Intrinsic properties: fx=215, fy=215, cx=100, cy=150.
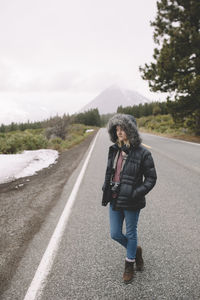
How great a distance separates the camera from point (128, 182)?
230 centimetres

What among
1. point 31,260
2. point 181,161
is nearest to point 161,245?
point 31,260

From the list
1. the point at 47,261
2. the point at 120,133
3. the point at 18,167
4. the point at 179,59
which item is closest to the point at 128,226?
the point at 120,133

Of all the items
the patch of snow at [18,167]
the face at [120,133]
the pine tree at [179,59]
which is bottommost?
the patch of snow at [18,167]

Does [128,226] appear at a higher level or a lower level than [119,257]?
higher

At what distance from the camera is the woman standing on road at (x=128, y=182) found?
229 cm

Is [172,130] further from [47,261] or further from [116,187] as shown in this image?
[47,261]

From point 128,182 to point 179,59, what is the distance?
50.4 feet

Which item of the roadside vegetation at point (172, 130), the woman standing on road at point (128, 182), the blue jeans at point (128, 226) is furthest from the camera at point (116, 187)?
the roadside vegetation at point (172, 130)

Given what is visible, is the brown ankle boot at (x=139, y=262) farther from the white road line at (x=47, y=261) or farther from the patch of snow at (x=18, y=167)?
the patch of snow at (x=18, y=167)

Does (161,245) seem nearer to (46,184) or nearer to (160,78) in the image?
(46,184)

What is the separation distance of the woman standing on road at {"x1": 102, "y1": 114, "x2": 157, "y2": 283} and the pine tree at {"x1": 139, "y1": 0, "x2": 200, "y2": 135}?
13.9 metres

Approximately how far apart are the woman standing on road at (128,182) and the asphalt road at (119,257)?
21 cm

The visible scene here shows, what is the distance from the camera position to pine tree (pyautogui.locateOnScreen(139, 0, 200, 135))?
14773mm

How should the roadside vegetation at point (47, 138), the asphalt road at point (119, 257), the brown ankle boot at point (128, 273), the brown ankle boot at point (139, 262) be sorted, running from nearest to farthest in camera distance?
the asphalt road at point (119, 257) < the brown ankle boot at point (128, 273) < the brown ankle boot at point (139, 262) < the roadside vegetation at point (47, 138)
